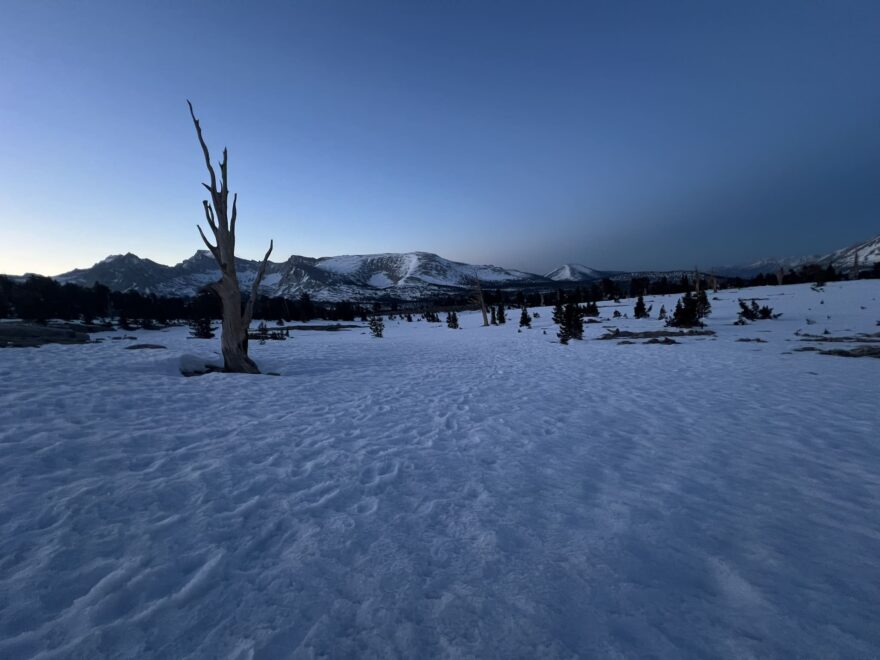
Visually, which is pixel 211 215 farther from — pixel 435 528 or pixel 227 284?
pixel 435 528

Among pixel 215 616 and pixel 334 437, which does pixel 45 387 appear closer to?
pixel 334 437

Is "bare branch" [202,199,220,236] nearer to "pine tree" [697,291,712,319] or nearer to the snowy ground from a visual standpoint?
the snowy ground

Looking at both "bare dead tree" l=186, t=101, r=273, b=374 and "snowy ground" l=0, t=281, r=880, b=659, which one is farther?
"bare dead tree" l=186, t=101, r=273, b=374

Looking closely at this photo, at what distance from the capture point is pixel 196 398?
25.3 ft

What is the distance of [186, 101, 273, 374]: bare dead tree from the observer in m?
11.9

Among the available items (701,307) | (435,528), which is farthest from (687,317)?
(435,528)

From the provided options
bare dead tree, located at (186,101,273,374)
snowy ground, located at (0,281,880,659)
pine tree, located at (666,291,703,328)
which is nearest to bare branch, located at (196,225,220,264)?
bare dead tree, located at (186,101,273,374)

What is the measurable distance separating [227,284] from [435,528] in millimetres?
11937

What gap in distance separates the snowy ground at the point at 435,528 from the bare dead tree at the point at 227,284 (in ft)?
13.8

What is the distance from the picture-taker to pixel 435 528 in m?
3.44

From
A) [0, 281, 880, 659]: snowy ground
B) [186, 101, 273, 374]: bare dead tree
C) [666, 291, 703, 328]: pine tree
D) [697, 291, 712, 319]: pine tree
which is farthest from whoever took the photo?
[697, 291, 712, 319]: pine tree

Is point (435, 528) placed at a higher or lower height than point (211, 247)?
lower

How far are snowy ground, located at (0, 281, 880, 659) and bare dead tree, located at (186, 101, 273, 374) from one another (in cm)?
419

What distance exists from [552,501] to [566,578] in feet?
3.93
